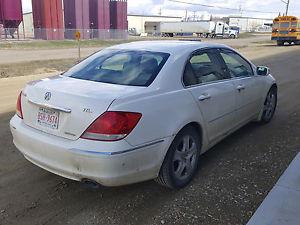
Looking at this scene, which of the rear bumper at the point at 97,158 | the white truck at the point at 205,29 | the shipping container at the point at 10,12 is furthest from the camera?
the white truck at the point at 205,29

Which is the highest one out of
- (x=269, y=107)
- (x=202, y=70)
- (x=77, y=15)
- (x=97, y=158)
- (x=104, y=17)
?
(x=77, y=15)

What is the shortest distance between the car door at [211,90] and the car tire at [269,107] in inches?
61.1

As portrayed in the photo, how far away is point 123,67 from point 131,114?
0.97 metres

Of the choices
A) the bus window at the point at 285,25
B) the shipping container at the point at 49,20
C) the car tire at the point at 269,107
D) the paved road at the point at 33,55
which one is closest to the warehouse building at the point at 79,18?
the shipping container at the point at 49,20

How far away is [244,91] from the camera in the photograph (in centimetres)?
484

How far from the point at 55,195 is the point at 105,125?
1.12m

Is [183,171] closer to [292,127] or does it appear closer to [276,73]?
[292,127]

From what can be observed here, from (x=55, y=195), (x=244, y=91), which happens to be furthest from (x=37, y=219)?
(x=244, y=91)

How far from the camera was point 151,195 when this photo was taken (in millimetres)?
3619

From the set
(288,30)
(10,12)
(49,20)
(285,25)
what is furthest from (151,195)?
(49,20)

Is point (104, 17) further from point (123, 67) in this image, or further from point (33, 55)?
point (123, 67)

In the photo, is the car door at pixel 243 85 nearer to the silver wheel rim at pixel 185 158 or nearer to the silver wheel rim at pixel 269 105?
the silver wheel rim at pixel 269 105

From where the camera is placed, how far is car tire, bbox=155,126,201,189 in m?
3.49

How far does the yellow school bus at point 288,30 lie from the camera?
111 feet
